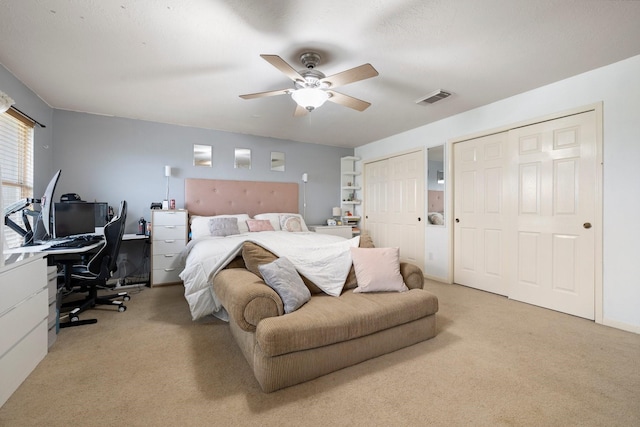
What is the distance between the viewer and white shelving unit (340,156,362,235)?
5.73 meters

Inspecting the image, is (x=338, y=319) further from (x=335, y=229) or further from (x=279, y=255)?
(x=335, y=229)

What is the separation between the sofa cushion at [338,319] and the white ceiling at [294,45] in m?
2.02

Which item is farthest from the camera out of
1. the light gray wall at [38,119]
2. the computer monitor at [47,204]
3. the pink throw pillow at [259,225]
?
the pink throw pillow at [259,225]

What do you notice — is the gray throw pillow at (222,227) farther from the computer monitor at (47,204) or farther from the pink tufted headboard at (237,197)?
the computer monitor at (47,204)

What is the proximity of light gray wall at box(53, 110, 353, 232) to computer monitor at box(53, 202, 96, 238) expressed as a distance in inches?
28.2

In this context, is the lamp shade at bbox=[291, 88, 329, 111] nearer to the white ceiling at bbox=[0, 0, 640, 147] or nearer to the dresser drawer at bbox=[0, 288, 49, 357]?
the white ceiling at bbox=[0, 0, 640, 147]

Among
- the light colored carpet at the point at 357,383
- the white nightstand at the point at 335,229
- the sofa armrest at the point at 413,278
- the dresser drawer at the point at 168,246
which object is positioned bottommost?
the light colored carpet at the point at 357,383

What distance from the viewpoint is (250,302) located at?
1.67 m

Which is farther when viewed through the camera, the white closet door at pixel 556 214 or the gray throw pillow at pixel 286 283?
the white closet door at pixel 556 214

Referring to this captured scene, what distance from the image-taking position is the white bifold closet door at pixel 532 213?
2.71 meters

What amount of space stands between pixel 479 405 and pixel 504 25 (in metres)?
2.52

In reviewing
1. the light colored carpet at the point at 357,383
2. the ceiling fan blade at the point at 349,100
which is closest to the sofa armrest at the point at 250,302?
the light colored carpet at the point at 357,383

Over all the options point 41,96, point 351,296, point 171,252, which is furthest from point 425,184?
point 41,96

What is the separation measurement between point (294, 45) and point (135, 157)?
10.6ft
